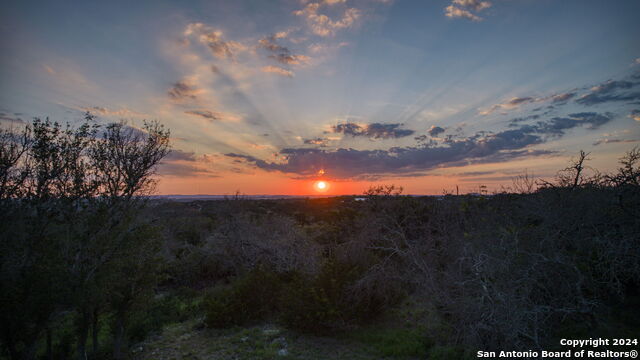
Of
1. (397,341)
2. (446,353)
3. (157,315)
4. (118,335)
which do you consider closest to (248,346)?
(118,335)

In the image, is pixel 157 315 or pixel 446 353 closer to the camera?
pixel 446 353

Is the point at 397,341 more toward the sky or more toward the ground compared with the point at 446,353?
more toward the ground

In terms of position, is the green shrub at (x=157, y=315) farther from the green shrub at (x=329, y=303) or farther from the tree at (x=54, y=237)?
the green shrub at (x=329, y=303)

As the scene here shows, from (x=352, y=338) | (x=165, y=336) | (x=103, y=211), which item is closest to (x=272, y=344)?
A: (x=352, y=338)

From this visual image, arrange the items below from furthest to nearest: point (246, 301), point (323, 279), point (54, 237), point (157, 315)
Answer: point (157, 315) → point (246, 301) → point (323, 279) → point (54, 237)

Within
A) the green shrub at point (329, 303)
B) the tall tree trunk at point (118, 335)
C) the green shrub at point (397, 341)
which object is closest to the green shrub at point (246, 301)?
the green shrub at point (329, 303)

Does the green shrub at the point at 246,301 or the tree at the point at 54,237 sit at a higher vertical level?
the tree at the point at 54,237

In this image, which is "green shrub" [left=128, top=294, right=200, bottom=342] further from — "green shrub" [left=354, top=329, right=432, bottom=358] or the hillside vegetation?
"green shrub" [left=354, top=329, right=432, bottom=358]

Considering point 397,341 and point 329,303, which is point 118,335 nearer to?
point 329,303

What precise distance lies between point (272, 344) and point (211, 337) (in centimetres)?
223

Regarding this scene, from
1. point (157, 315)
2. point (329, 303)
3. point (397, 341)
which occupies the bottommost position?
point (157, 315)

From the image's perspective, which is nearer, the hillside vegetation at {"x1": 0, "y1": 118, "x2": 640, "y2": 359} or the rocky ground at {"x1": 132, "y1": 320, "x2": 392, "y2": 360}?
the hillside vegetation at {"x1": 0, "y1": 118, "x2": 640, "y2": 359}

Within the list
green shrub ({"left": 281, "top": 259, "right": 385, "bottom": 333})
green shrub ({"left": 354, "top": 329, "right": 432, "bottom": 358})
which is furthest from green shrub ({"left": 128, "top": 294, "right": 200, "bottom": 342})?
green shrub ({"left": 354, "top": 329, "right": 432, "bottom": 358})

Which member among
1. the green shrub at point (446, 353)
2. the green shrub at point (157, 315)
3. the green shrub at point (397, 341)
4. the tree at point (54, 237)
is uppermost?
the tree at point (54, 237)
